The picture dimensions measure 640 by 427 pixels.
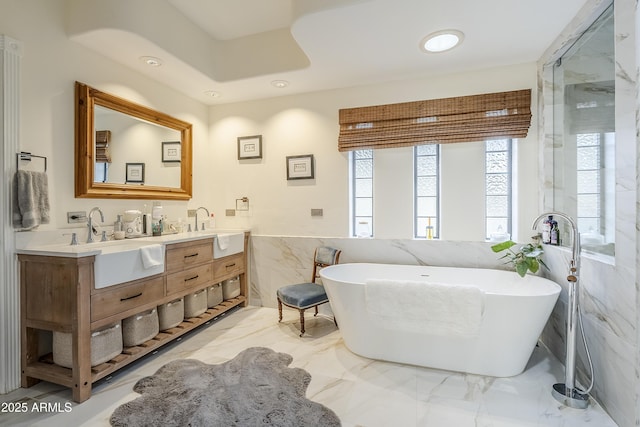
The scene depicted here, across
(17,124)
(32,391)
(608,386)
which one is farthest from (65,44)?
(608,386)

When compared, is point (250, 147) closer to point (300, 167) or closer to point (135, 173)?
point (300, 167)

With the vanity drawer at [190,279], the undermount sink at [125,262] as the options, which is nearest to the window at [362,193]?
the vanity drawer at [190,279]

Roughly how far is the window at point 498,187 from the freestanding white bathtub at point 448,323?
630 mm

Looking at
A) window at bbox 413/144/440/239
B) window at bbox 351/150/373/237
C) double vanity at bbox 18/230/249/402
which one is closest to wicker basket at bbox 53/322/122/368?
double vanity at bbox 18/230/249/402

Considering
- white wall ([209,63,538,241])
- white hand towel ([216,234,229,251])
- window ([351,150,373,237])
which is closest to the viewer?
white wall ([209,63,538,241])

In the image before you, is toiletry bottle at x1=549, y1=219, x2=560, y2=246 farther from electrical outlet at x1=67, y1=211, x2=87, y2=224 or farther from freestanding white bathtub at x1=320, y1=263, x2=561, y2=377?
electrical outlet at x1=67, y1=211, x2=87, y2=224

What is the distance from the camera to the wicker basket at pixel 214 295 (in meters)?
3.17

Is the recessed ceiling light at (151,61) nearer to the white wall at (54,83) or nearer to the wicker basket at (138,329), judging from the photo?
the white wall at (54,83)

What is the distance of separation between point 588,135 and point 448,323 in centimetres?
178

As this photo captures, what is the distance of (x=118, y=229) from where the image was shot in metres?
2.65

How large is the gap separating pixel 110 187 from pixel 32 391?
154cm

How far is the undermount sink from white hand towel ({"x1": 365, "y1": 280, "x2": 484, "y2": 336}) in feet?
5.42

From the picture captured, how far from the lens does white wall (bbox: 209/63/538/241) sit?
289 cm

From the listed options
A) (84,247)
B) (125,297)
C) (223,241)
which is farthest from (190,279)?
(84,247)
